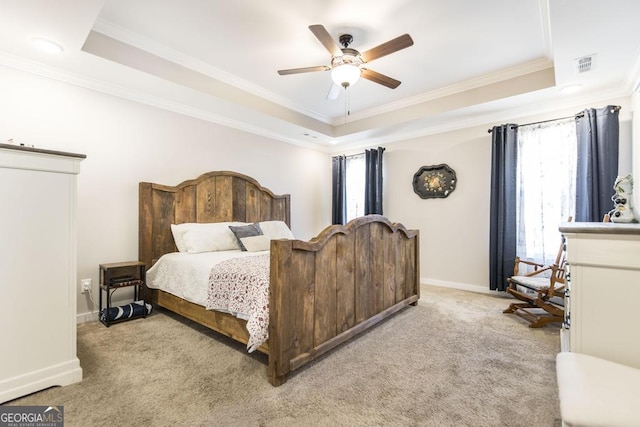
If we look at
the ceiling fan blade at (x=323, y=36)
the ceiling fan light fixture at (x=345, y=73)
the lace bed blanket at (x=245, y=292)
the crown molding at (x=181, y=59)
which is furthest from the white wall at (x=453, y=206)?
the lace bed blanket at (x=245, y=292)

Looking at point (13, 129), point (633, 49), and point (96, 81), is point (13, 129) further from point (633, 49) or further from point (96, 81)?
point (633, 49)

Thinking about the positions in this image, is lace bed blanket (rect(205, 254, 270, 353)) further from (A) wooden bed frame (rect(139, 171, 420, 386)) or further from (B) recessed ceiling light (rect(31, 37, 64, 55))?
(B) recessed ceiling light (rect(31, 37, 64, 55))

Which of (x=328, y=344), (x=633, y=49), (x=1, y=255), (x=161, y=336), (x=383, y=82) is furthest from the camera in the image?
(x=383, y=82)

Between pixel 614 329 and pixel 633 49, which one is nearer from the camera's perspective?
pixel 614 329

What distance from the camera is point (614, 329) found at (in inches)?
52.8

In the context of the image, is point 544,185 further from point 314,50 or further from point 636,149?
point 314,50

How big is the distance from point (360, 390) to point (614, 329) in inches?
51.8

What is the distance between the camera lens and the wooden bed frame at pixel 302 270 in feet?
6.04

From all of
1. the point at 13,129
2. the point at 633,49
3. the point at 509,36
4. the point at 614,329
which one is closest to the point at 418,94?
the point at 509,36

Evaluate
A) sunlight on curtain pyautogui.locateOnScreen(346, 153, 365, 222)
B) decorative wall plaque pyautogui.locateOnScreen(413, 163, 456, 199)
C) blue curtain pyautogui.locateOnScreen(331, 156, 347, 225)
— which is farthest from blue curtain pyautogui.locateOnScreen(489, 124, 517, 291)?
blue curtain pyautogui.locateOnScreen(331, 156, 347, 225)

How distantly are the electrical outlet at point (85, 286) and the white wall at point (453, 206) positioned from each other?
13.6ft

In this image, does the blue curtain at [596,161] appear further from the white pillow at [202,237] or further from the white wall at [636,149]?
the white pillow at [202,237]

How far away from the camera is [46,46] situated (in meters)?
2.35

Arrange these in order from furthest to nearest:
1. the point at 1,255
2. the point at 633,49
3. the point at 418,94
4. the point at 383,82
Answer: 1. the point at 418,94
2. the point at 383,82
3. the point at 633,49
4. the point at 1,255
